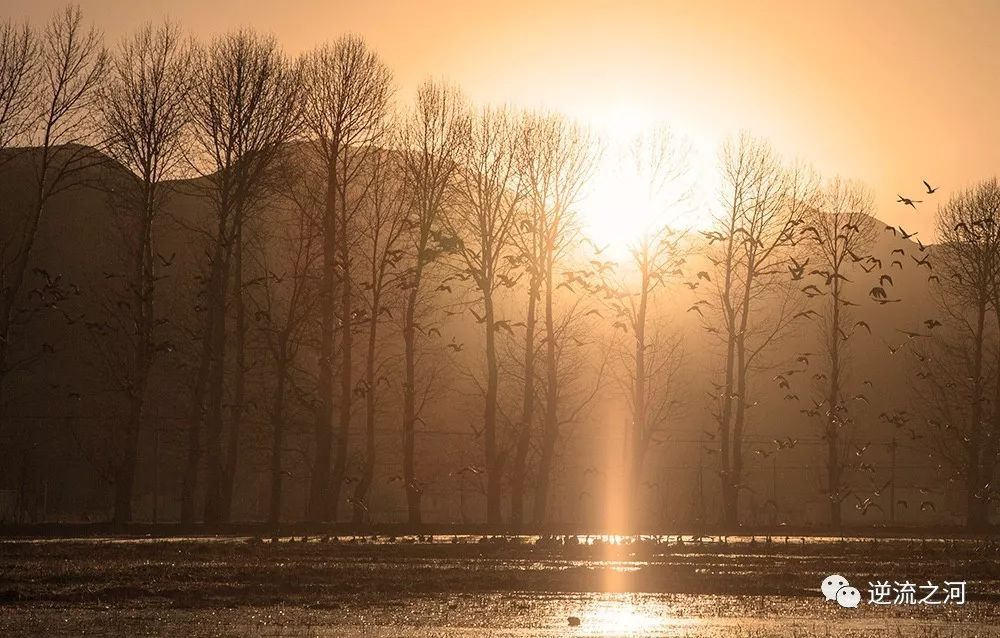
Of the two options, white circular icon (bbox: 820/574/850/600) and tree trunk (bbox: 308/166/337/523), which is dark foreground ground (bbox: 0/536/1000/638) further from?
tree trunk (bbox: 308/166/337/523)

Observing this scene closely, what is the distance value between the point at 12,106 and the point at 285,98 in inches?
367

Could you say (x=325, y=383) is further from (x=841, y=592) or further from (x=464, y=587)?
(x=841, y=592)

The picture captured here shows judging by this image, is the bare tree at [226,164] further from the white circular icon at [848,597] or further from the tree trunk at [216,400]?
the white circular icon at [848,597]

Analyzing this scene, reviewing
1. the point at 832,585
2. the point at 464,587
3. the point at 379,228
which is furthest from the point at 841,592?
the point at 379,228

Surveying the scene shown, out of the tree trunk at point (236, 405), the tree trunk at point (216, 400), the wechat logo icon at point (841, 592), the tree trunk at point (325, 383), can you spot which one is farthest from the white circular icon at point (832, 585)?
the tree trunk at point (236, 405)

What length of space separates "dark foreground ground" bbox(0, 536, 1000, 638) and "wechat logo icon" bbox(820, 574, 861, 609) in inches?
10.6

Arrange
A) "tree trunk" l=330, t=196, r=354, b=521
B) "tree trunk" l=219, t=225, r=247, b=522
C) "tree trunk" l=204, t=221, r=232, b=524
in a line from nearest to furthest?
"tree trunk" l=204, t=221, r=232, b=524, "tree trunk" l=219, t=225, r=247, b=522, "tree trunk" l=330, t=196, r=354, b=521

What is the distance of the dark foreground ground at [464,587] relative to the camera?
688 inches

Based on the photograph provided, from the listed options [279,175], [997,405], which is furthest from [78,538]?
[997,405]

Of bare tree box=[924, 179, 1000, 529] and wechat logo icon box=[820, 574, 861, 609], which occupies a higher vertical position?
bare tree box=[924, 179, 1000, 529]

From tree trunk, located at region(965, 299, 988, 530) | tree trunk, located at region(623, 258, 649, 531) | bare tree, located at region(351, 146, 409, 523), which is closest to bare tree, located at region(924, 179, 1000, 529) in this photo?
tree trunk, located at region(965, 299, 988, 530)

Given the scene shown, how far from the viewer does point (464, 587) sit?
74.8 ft

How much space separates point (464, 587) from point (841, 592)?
6.83m

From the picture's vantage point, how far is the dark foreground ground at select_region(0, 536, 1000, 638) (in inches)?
688
